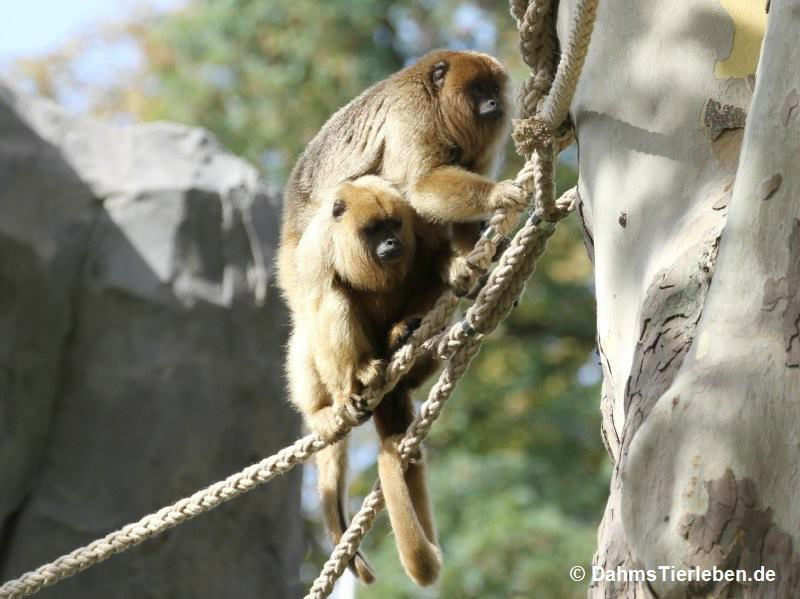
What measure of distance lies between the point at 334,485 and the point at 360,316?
2.40ft

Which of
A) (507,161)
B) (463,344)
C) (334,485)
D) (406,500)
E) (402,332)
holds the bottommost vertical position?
(507,161)

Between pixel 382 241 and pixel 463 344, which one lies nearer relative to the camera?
pixel 463 344

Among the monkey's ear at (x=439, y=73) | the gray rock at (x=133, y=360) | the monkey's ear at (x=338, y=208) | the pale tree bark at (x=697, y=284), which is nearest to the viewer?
the pale tree bark at (x=697, y=284)

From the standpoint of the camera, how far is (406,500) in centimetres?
427

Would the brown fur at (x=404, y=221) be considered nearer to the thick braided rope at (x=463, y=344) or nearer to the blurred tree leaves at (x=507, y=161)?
the thick braided rope at (x=463, y=344)

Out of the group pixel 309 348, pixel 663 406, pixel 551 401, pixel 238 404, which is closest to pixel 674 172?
pixel 663 406

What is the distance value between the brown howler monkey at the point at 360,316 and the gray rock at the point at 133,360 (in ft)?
11.0

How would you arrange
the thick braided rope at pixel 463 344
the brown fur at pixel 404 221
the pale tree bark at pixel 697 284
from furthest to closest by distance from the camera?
the brown fur at pixel 404 221
the thick braided rope at pixel 463 344
the pale tree bark at pixel 697 284

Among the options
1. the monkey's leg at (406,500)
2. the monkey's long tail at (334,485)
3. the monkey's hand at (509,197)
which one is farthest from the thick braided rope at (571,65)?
the monkey's long tail at (334,485)

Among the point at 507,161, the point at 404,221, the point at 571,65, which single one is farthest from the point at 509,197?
the point at 507,161

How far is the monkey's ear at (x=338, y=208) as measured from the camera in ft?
15.0

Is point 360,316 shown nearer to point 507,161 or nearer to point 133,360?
point 133,360

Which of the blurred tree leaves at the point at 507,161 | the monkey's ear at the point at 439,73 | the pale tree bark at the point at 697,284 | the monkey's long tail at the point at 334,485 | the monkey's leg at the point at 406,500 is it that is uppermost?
the pale tree bark at the point at 697,284

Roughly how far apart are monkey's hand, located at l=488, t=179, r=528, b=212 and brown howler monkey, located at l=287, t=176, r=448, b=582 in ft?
1.40
